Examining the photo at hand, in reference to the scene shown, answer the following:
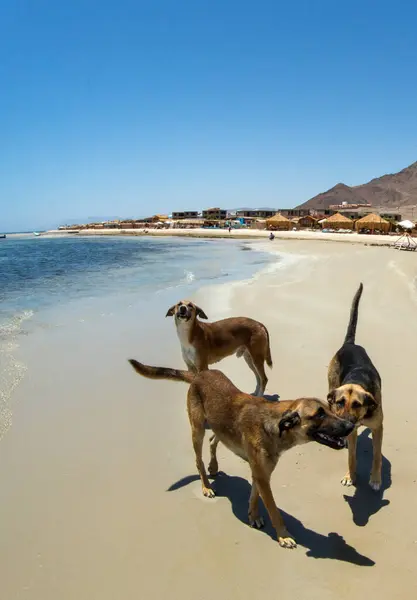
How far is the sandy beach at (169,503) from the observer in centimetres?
332

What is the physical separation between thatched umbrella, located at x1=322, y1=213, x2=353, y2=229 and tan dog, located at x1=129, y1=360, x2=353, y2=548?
7283 cm

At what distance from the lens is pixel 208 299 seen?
1566 centimetres

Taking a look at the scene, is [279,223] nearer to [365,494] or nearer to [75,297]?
[75,297]

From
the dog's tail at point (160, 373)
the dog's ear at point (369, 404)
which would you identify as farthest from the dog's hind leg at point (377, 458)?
the dog's tail at point (160, 373)

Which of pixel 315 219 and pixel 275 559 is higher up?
pixel 315 219

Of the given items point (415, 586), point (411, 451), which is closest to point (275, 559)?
point (415, 586)

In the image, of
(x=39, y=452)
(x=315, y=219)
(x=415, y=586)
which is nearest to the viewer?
(x=415, y=586)

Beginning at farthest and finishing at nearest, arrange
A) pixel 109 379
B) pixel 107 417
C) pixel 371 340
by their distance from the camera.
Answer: pixel 371 340
pixel 109 379
pixel 107 417

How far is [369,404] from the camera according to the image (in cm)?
411

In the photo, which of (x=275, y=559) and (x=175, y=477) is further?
(x=175, y=477)

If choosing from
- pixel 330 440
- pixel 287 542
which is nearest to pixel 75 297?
pixel 287 542

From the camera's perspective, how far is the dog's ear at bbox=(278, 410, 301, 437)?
11.2ft

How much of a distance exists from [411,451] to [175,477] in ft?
9.61

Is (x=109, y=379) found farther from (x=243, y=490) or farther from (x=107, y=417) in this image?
(x=243, y=490)
